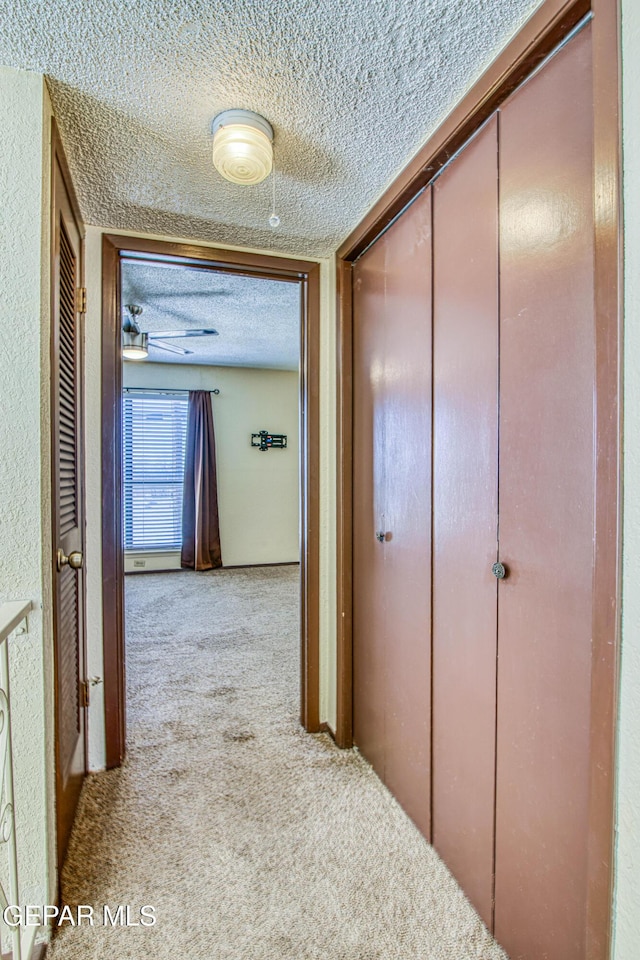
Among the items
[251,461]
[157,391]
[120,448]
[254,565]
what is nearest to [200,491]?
[251,461]

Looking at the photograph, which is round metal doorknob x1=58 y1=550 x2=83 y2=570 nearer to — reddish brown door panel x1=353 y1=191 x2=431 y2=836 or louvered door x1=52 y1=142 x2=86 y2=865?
louvered door x1=52 y1=142 x2=86 y2=865

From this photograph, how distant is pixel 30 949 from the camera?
115 centimetres

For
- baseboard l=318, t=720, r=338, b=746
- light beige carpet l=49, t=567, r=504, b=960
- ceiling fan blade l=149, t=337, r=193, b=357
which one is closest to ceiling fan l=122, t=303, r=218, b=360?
ceiling fan blade l=149, t=337, r=193, b=357

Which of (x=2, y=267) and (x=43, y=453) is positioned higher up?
(x=2, y=267)

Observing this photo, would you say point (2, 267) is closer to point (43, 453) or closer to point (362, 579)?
point (43, 453)

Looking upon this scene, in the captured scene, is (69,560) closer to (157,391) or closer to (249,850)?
(249,850)

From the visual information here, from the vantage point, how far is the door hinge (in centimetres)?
183

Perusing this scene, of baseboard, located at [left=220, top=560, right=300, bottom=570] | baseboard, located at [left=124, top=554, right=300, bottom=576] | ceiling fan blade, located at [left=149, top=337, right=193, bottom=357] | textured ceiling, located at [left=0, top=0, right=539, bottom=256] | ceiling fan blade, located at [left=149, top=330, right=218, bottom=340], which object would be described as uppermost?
ceiling fan blade, located at [left=149, top=337, right=193, bottom=357]

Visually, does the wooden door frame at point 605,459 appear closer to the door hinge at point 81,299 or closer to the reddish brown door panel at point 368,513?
the reddish brown door panel at point 368,513

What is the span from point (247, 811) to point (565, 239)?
80.4 inches

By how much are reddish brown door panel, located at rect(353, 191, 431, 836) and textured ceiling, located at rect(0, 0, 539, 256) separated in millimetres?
319

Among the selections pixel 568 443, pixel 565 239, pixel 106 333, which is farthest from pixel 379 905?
pixel 106 333

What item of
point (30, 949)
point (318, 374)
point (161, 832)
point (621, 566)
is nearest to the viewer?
point (621, 566)

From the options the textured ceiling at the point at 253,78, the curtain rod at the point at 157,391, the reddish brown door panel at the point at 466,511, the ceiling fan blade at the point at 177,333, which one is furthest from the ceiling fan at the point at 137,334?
the reddish brown door panel at the point at 466,511
